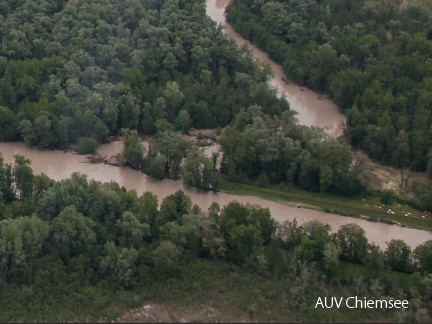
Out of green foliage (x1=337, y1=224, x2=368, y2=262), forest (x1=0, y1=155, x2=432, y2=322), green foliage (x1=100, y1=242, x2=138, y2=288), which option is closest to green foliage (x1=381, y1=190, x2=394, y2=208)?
forest (x1=0, y1=155, x2=432, y2=322)

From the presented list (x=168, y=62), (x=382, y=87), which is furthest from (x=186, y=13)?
(x=382, y=87)

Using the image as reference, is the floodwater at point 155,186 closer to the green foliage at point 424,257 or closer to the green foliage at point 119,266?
the green foliage at point 424,257

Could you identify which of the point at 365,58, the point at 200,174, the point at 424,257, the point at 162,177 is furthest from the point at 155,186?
the point at 365,58

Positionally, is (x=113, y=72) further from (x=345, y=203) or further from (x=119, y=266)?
(x=119, y=266)

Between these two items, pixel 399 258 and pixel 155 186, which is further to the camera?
pixel 155 186

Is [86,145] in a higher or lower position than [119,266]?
higher

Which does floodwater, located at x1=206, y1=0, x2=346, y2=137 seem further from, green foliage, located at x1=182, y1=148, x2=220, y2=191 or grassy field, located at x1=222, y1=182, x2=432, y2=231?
green foliage, located at x1=182, y1=148, x2=220, y2=191
